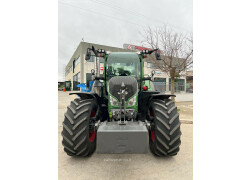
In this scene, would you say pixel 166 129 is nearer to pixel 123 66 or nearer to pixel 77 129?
pixel 77 129

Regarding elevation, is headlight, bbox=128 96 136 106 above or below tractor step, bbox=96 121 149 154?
above

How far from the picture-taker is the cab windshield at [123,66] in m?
2.94

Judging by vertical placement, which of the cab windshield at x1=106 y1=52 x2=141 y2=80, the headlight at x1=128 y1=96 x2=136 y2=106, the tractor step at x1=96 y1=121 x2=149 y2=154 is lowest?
the tractor step at x1=96 y1=121 x2=149 y2=154

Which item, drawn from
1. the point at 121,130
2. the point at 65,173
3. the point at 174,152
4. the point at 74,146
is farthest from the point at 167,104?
the point at 65,173

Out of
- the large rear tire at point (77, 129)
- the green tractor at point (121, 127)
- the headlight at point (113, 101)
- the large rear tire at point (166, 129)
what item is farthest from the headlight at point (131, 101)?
the large rear tire at point (77, 129)

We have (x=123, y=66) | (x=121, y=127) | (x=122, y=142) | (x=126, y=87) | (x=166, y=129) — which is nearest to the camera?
(x=122, y=142)

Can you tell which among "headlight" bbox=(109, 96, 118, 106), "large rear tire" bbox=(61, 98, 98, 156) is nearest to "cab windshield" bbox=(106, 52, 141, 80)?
"headlight" bbox=(109, 96, 118, 106)

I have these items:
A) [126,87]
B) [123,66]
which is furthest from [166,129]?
[123,66]

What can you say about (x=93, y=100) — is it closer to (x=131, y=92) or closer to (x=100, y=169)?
(x=131, y=92)

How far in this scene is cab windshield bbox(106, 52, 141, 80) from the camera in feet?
9.66

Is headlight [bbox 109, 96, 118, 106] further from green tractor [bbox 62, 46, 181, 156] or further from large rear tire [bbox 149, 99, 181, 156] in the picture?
large rear tire [bbox 149, 99, 181, 156]

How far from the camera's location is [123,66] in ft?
9.70

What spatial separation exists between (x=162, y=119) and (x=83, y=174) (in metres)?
1.39

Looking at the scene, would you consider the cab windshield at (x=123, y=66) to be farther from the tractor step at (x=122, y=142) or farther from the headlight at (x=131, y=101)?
the tractor step at (x=122, y=142)
